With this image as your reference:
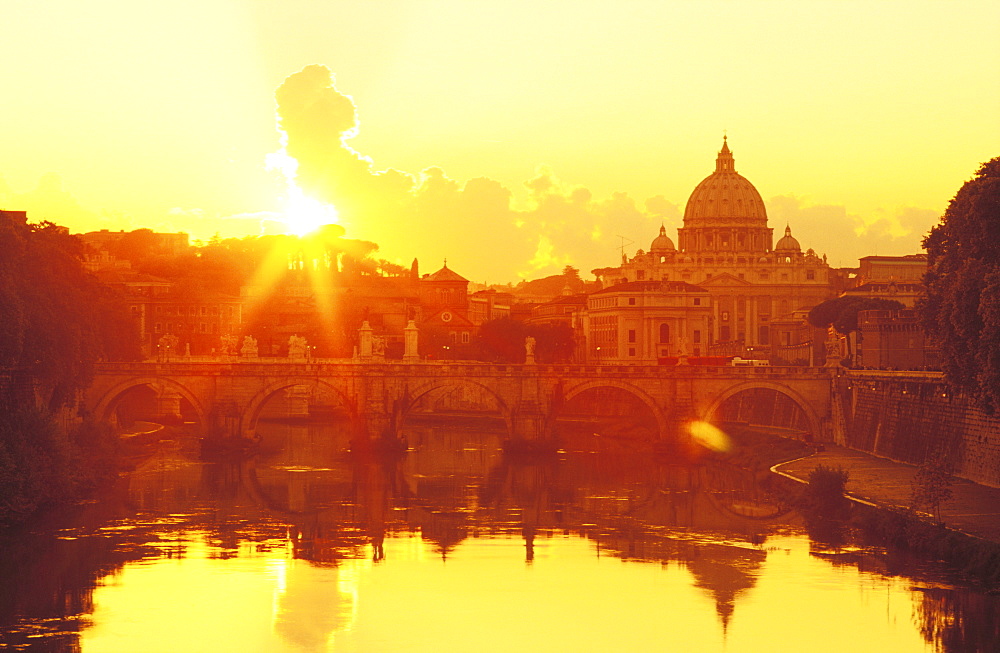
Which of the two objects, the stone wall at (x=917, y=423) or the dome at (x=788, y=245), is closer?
the stone wall at (x=917, y=423)

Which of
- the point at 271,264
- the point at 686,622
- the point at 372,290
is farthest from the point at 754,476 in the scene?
the point at 271,264

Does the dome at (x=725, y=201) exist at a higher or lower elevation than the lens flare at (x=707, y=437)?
higher

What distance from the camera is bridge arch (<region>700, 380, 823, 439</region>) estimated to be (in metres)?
68.2

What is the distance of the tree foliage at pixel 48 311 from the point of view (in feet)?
162

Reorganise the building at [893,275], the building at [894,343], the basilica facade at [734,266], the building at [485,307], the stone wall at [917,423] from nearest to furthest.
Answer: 1. the stone wall at [917,423]
2. the building at [894,343]
3. the building at [893,275]
4. the building at [485,307]
5. the basilica facade at [734,266]

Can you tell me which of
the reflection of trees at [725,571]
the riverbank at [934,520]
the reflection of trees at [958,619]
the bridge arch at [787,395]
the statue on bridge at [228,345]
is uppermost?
the statue on bridge at [228,345]

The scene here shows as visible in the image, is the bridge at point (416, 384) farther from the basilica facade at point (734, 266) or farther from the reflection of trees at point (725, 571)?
the basilica facade at point (734, 266)

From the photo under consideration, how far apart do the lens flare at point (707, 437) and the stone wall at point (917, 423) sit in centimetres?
568

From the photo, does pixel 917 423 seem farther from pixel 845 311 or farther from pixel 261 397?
pixel 845 311

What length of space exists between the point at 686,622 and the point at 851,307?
2357 inches

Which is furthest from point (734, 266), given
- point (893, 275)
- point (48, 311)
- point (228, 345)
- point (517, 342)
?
point (48, 311)

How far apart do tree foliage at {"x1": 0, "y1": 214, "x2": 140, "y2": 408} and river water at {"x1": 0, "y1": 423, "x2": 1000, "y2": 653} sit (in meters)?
4.73

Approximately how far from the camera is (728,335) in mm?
153750

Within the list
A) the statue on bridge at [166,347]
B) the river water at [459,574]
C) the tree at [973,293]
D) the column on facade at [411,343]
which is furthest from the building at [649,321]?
the tree at [973,293]
